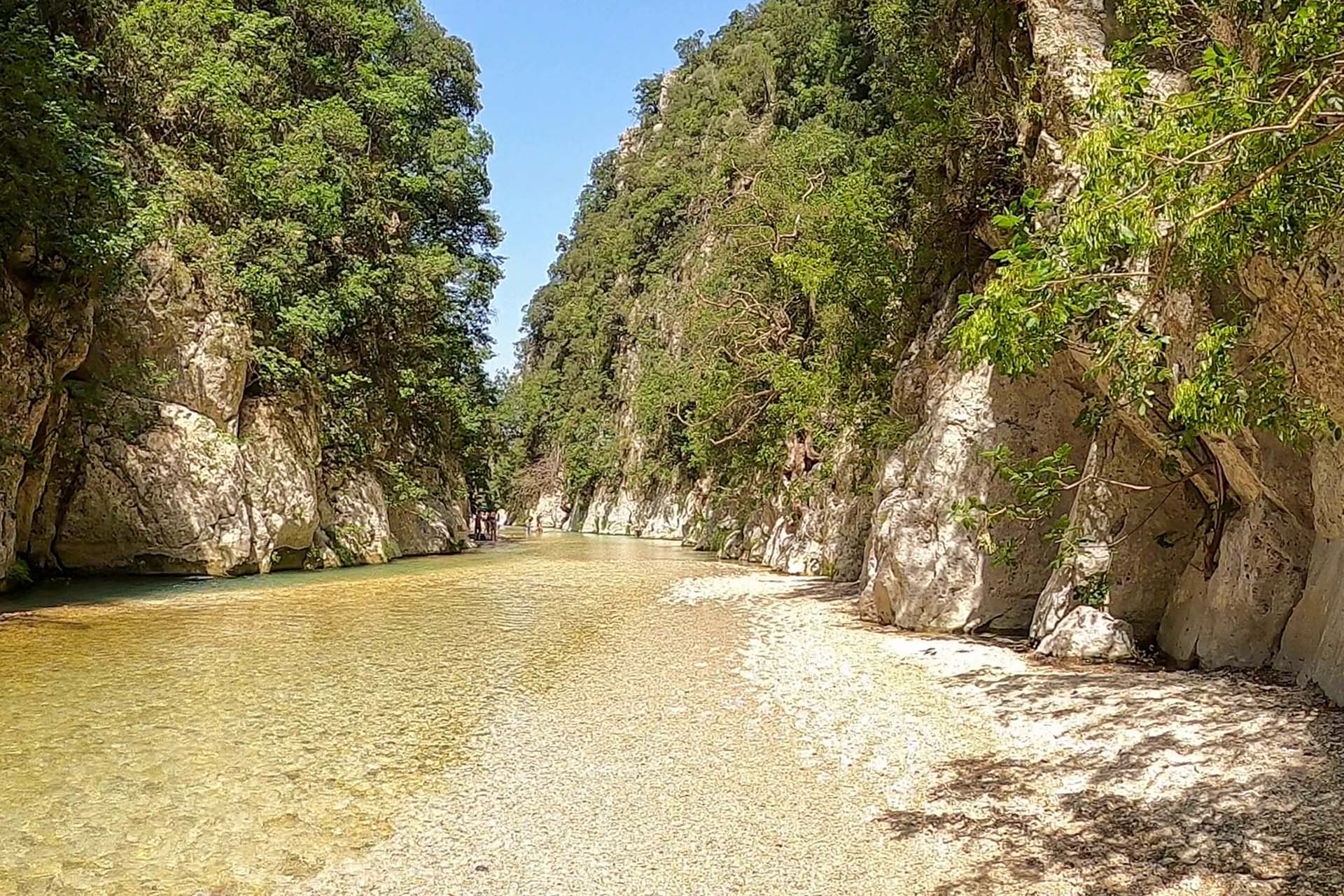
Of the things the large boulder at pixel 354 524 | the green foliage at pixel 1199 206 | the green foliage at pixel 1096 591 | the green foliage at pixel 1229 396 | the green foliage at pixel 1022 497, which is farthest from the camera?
the large boulder at pixel 354 524

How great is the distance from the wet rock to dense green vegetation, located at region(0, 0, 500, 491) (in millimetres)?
12998

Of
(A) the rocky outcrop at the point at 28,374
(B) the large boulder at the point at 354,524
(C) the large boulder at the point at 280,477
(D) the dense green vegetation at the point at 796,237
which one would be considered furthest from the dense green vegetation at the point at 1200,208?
(B) the large boulder at the point at 354,524

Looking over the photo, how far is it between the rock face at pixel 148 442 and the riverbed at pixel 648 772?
587 centimetres

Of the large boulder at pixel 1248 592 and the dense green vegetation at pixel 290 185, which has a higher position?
the dense green vegetation at pixel 290 185

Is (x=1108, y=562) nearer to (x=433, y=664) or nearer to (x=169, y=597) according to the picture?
(x=433, y=664)

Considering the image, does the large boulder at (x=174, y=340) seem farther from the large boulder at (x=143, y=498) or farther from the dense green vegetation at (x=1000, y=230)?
the dense green vegetation at (x=1000, y=230)

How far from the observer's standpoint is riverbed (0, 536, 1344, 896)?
341 cm

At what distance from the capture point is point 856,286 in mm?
16547

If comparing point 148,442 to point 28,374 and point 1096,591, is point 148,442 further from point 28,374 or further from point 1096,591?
point 1096,591

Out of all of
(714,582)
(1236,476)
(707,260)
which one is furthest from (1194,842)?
(707,260)

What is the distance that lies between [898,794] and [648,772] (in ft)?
4.54

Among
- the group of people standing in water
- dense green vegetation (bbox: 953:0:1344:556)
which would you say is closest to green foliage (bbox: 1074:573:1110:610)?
dense green vegetation (bbox: 953:0:1344:556)

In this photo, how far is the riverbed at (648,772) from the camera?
134 inches

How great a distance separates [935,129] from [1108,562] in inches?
261
